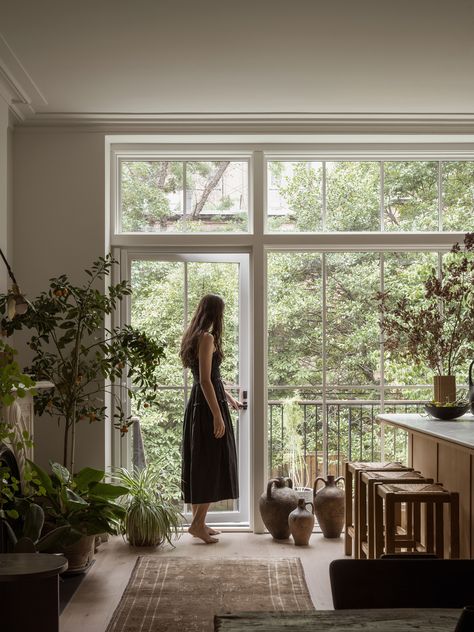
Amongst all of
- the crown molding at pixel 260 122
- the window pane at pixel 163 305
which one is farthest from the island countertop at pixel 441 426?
the crown molding at pixel 260 122

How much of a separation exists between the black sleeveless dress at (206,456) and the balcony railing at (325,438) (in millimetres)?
503

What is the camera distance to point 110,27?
3.90 meters

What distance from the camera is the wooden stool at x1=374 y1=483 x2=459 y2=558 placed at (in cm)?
375

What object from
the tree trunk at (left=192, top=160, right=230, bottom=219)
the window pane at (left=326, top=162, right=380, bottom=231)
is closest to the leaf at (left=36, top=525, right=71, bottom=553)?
the tree trunk at (left=192, top=160, right=230, bottom=219)

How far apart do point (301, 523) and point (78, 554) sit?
4.92ft

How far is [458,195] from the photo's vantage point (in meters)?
5.95

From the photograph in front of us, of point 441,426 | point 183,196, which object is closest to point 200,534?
point 441,426

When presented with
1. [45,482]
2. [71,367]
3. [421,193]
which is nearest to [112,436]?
[71,367]

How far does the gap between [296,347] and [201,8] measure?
9.28ft

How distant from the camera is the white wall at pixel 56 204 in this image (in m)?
5.53

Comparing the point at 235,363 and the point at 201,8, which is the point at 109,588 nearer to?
the point at 235,363

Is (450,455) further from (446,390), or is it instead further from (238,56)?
(238,56)

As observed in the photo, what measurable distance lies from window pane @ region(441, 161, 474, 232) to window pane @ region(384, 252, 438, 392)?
299 mm

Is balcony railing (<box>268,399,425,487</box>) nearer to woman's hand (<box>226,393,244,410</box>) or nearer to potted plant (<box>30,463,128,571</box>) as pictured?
woman's hand (<box>226,393,244,410</box>)
